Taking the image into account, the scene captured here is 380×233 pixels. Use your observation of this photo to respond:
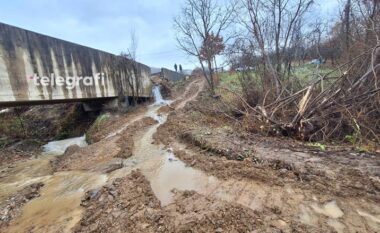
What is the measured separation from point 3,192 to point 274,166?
5.53 meters

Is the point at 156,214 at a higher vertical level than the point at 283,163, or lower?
lower

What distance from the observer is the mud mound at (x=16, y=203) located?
4.03 metres

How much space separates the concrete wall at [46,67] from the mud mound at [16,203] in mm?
4225

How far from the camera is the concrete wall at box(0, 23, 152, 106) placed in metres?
7.93

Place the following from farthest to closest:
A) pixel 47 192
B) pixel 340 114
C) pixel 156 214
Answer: pixel 340 114, pixel 47 192, pixel 156 214

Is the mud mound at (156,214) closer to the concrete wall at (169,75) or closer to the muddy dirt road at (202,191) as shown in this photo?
the muddy dirt road at (202,191)

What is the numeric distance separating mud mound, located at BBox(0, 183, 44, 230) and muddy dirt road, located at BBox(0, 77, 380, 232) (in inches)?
0.7

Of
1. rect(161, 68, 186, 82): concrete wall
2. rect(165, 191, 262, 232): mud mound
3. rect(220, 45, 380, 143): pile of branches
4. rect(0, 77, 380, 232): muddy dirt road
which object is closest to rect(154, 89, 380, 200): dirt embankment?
rect(0, 77, 380, 232): muddy dirt road

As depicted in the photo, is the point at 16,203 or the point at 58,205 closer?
the point at 58,205

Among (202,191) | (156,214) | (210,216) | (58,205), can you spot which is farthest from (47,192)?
(210,216)

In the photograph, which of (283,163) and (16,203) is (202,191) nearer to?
(283,163)

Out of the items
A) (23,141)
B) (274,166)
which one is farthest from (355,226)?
(23,141)

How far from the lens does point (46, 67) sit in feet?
30.7

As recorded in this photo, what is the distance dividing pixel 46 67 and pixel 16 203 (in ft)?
20.8
